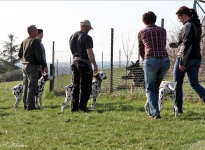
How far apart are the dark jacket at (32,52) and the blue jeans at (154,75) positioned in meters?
2.85

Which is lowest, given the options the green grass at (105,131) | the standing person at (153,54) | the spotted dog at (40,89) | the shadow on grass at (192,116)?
the green grass at (105,131)

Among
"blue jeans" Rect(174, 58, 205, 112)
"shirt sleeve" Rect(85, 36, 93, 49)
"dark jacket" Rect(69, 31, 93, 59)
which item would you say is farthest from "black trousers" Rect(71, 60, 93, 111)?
"blue jeans" Rect(174, 58, 205, 112)

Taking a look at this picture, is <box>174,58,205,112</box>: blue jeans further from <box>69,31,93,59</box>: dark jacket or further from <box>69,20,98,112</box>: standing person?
<box>69,31,93,59</box>: dark jacket

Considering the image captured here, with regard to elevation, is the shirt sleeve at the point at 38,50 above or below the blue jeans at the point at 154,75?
above

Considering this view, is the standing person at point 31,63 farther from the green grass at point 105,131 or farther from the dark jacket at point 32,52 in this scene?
the green grass at point 105,131

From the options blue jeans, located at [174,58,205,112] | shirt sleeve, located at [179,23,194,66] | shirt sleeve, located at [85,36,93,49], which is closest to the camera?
shirt sleeve, located at [179,23,194,66]

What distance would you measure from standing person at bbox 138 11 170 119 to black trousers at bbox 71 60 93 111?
1.60 metres

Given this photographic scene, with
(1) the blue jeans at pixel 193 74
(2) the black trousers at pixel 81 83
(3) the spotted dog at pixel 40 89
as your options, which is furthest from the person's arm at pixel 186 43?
(3) the spotted dog at pixel 40 89

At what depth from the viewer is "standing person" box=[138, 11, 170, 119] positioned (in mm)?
6633

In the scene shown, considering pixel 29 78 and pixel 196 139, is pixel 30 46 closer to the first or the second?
pixel 29 78

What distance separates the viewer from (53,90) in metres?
12.7

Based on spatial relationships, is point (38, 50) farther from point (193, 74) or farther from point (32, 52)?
point (193, 74)

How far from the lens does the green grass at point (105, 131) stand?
484 centimetres

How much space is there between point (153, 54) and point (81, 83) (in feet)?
6.66
